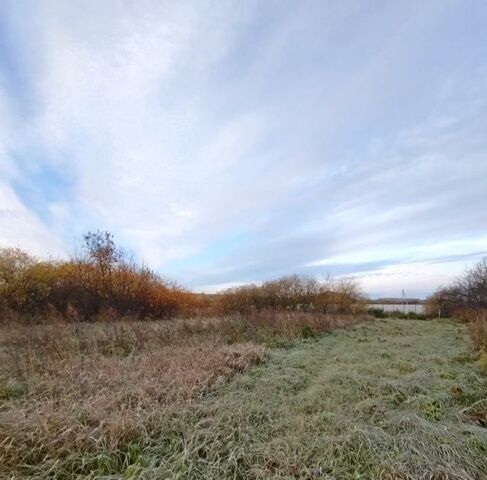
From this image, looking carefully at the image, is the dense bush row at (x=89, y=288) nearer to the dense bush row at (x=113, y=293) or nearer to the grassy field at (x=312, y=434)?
the dense bush row at (x=113, y=293)

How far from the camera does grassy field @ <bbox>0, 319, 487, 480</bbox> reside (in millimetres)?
2568

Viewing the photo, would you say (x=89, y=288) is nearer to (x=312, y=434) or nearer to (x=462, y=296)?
(x=312, y=434)

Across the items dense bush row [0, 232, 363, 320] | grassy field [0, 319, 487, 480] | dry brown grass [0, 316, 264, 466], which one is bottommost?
grassy field [0, 319, 487, 480]

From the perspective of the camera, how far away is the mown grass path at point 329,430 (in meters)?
2.60

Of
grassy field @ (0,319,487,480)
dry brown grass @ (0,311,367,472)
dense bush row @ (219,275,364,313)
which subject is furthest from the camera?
dense bush row @ (219,275,364,313)

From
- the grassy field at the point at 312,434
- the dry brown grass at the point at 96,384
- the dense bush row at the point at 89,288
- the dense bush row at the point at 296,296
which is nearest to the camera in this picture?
the grassy field at the point at 312,434

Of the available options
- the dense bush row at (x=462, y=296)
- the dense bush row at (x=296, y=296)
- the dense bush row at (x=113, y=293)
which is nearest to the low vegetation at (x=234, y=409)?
the dense bush row at (x=113, y=293)

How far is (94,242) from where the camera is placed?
1830cm

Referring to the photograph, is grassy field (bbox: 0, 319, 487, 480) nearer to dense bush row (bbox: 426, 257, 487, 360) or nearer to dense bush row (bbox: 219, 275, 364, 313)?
dense bush row (bbox: 219, 275, 364, 313)

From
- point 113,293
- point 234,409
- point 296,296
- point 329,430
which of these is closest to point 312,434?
point 329,430

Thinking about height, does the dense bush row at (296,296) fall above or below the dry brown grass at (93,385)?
above

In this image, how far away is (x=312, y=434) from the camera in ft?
10.2

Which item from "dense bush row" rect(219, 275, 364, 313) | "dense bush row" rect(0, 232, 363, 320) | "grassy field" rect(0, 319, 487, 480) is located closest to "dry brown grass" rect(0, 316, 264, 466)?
"grassy field" rect(0, 319, 487, 480)

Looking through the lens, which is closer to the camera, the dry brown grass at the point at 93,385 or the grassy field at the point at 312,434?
the grassy field at the point at 312,434
